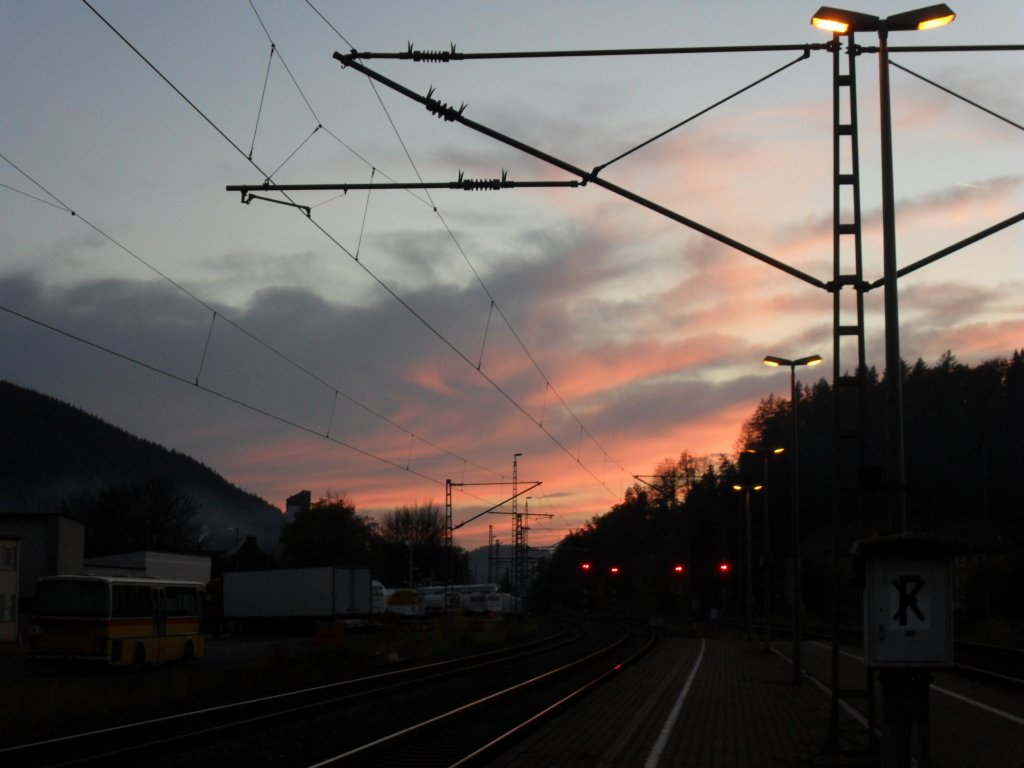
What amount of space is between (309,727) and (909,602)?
37.5ft

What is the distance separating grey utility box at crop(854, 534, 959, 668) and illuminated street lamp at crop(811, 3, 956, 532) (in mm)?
774

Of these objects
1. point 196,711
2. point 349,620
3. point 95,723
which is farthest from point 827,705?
point 349,620

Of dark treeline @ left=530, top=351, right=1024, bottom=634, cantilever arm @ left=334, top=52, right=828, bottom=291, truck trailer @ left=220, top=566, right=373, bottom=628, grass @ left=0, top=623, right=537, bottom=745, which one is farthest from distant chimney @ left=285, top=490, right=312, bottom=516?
cantilever arm @ left=334, top=52, right=828, bottom=291

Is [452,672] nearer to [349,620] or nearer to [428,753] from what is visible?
[428,753]

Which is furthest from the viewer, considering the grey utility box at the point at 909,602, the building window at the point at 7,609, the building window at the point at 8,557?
the building window at the point at 8,557

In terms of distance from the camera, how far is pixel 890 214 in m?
12.9

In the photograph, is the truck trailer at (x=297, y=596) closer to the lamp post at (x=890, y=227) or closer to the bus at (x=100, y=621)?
the bus at (x=100, y=621)

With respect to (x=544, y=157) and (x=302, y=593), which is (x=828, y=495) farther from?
(x=544, y=157)

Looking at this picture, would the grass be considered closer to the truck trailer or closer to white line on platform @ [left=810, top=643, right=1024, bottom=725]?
white line on platform @ [left=810, top=643, right=1024, bottom=725]

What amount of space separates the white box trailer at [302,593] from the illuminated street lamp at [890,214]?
175ft

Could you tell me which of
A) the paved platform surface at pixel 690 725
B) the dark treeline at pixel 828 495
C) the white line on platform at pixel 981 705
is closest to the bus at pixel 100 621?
the paved platform surface at pixel 690 725

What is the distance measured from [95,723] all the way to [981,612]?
63982 mm

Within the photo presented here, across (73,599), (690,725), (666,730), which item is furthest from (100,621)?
(666,730)

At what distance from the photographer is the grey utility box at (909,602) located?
418 inches
